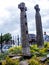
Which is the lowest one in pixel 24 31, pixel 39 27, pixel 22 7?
pixel 24 31

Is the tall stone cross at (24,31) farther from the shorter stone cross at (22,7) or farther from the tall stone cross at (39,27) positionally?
the tall stone cross at (39,27)

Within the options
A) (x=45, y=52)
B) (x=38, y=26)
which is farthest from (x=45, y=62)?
(x=38, y=26)

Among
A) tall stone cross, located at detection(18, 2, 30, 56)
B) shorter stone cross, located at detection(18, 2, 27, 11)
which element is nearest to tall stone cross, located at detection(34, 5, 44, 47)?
shorter stone cross, located at detection(18, 2, 27, 11)

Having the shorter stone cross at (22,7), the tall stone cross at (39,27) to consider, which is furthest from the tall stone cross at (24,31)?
the tall stone cross at (39,27)

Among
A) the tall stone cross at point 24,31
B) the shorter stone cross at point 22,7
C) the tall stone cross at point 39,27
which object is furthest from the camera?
the tall stone cross at point 39,27

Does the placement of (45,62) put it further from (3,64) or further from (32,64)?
(3,64)

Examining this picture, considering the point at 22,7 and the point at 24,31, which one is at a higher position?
the point at 22,7

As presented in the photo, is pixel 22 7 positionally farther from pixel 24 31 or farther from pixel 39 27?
pixel 39 27

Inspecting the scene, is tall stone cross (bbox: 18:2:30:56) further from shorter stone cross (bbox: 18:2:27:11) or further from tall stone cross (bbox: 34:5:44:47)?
tall stone cross (bbox: 34:5:44:47)

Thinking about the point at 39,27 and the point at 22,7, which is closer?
the point at 22,7

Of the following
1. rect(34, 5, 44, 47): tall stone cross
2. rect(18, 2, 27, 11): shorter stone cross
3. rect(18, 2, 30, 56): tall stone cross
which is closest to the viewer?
rect(18, 2, 30, 56): tall stone cross

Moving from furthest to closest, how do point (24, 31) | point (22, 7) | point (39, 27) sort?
point (39, 27), point (22, 7), point (24, 31)

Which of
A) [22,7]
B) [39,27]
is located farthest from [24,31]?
[39,27]

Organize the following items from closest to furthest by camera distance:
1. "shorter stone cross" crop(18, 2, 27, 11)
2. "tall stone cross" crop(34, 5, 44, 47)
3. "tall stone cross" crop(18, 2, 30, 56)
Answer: "tall stone cross" crop(18, 2, 30, 56) < "shorter stone cross" crop(18, 2, 27, 11) < "tall stone cross" crop(34, 5, 44, 47)
